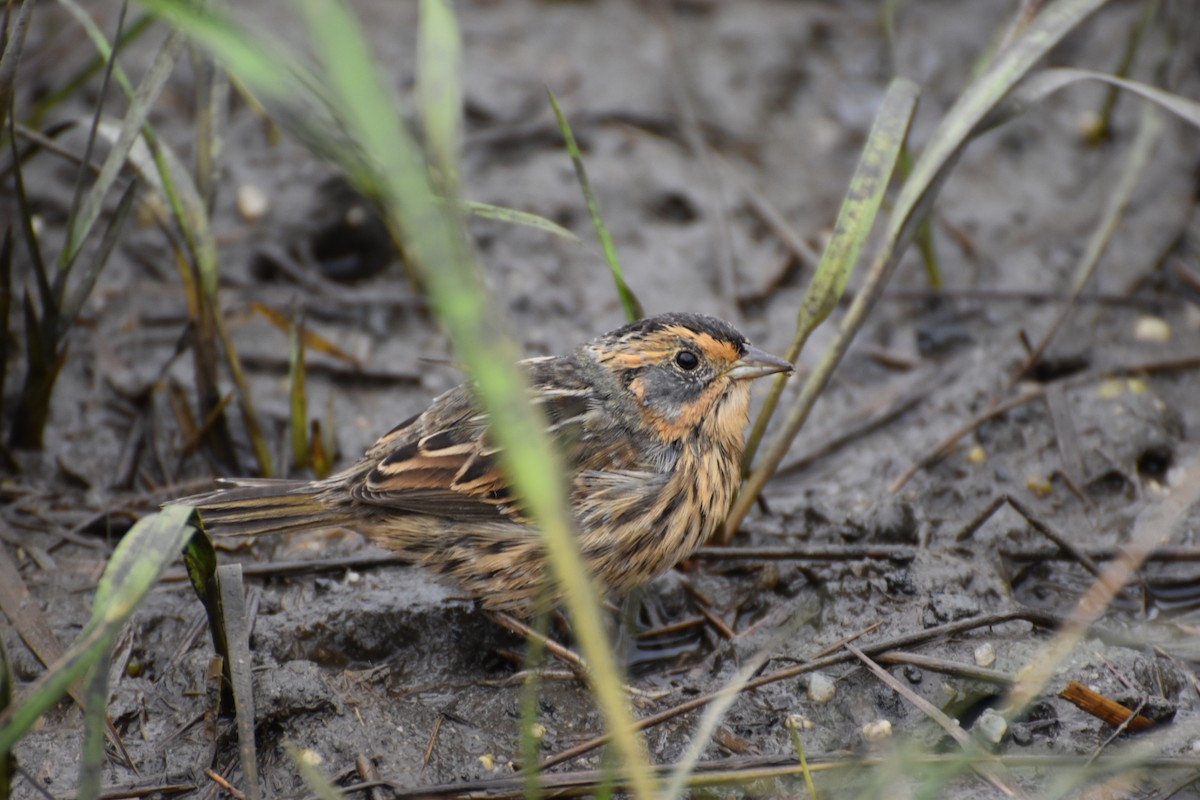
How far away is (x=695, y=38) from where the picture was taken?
768cm

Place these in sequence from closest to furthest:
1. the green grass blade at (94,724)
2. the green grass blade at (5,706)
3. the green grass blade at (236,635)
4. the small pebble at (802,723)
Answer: the green grass blade at (94,724)
the green grass blade at (5,706)
the green grass blade at (236,635)
the small pebble at (802,723)

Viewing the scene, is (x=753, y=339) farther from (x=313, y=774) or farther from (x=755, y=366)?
(x=313, y=774)

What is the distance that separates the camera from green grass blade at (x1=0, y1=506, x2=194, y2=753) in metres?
2.60

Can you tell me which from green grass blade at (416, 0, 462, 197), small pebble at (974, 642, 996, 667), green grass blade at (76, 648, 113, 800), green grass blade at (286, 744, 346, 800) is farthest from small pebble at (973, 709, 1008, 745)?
green grass blade at (76, 648, 113, 800)

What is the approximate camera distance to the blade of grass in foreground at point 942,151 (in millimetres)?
4148

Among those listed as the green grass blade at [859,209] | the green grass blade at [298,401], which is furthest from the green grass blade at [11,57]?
the green grass blade at [859,209]

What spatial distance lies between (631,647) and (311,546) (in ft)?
4.70

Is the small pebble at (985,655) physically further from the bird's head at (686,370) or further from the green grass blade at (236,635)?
the green grass blade at (236,635)

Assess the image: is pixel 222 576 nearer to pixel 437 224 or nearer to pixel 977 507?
pixel 437 224

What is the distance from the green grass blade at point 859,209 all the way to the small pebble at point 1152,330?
2.12m

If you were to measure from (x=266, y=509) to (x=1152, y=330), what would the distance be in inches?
166

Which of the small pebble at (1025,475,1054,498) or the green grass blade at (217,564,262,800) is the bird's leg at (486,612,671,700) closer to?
the green grass blade at (217,564,262,800)

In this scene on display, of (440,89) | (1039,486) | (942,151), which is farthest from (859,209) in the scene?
(440,89)

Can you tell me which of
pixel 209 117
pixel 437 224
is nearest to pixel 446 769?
pixel 437 224
